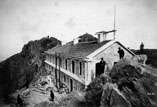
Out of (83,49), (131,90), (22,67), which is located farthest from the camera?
(22,67)

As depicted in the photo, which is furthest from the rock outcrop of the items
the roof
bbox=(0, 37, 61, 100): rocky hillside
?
bbox=(0, 37, 61, 100): rocky hillside

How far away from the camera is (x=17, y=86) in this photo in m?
34.9

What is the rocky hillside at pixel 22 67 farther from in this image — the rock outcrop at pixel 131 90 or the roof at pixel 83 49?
the rock outcrop at pixel 131 90

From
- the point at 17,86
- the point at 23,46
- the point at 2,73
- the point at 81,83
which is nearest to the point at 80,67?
the point at 81,83

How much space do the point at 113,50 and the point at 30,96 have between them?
41.1 feet

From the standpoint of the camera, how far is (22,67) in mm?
40656

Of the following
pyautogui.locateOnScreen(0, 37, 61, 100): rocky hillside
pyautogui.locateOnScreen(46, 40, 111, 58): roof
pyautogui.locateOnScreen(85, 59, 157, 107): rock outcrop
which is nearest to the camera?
pyautogui.locateOnScreen(85, 59, 157, 107): rock outcrop

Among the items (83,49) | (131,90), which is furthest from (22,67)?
(131,90)

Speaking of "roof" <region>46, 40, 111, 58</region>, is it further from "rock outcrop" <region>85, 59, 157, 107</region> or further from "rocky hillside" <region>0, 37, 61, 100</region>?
"rocky hillside" <region>0, 37, 61, 100</region>

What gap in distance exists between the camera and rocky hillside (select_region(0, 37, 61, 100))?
118 ft

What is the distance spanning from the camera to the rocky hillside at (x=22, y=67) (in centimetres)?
3587

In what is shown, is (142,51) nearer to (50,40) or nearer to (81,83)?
(81,83)

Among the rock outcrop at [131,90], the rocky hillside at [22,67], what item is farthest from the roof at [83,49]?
the rocky hillside at [22,67]

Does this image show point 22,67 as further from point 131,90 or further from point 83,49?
point 131,90
